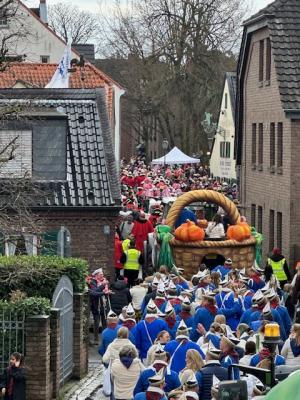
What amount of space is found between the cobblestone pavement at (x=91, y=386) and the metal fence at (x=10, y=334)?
3.63 ft

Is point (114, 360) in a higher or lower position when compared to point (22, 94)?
lower

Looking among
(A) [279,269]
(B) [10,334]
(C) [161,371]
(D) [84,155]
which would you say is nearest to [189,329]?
(B) [10,334]

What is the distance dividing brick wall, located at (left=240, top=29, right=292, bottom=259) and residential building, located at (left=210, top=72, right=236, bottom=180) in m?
25.5

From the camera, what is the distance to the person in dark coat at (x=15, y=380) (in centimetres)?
1714

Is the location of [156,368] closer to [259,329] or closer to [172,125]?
[259,329]

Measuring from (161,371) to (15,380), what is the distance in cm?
276

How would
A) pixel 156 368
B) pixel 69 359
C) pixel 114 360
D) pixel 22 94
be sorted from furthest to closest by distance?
pixel 22 94, pixel 69 359, pixel 114 360, pixel 156 368

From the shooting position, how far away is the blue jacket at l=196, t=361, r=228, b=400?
1462 cm

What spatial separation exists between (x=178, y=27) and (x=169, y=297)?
56830mm

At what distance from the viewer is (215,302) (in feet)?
65.8

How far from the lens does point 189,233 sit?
29.9 m

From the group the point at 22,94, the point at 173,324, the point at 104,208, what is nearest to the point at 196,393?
the point at 173,324

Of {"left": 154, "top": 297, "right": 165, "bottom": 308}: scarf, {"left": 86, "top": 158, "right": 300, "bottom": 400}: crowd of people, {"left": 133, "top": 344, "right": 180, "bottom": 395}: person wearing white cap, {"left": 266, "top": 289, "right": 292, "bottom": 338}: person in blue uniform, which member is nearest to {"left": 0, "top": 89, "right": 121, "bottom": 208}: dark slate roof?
{"left": 86, "top": 158, "right": 300, "bottom": 400}: crowd of people

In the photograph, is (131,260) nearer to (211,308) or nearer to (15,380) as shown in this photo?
(211,308)
